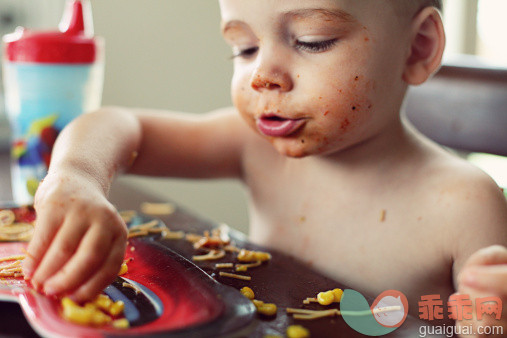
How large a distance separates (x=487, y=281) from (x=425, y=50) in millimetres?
360

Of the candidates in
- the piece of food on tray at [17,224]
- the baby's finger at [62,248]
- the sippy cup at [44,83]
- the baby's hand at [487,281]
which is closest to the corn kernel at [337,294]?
the baby's hand at [487,281]

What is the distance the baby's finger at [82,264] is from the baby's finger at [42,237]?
2 centimetres

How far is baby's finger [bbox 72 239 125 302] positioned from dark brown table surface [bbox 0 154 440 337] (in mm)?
45

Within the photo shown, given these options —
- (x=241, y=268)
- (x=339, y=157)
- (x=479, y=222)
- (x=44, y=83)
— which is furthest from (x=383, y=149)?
(x=44, y=83)

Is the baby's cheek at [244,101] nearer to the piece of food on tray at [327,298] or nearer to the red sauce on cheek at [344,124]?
the red sauce on cheek at [344,124]

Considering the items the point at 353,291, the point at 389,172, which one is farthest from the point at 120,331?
the point at 389,172

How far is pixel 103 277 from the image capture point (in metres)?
0.46

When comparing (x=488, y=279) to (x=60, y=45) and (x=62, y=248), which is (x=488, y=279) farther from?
(x=60, y=45)

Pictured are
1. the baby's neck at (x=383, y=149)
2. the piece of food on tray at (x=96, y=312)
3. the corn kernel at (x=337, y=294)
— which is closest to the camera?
the piece of food on tray at (x=96, y=312)

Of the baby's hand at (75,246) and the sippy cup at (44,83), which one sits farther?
the sippy cup at (44,83)

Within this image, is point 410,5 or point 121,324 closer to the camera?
point 121,324

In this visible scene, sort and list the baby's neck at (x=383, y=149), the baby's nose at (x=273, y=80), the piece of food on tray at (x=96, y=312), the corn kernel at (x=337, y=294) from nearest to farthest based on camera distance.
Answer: the piece of food on tray at (x=96, y=312) → the corn kernel at (x=337, y=294) → the baby's nose at (x=273, y=80) → the baby's neck at (x=383, y=149)

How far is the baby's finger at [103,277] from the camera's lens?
457 millimetres

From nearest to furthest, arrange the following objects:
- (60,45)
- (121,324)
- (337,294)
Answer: (121,324), (337,294), (60,45)
